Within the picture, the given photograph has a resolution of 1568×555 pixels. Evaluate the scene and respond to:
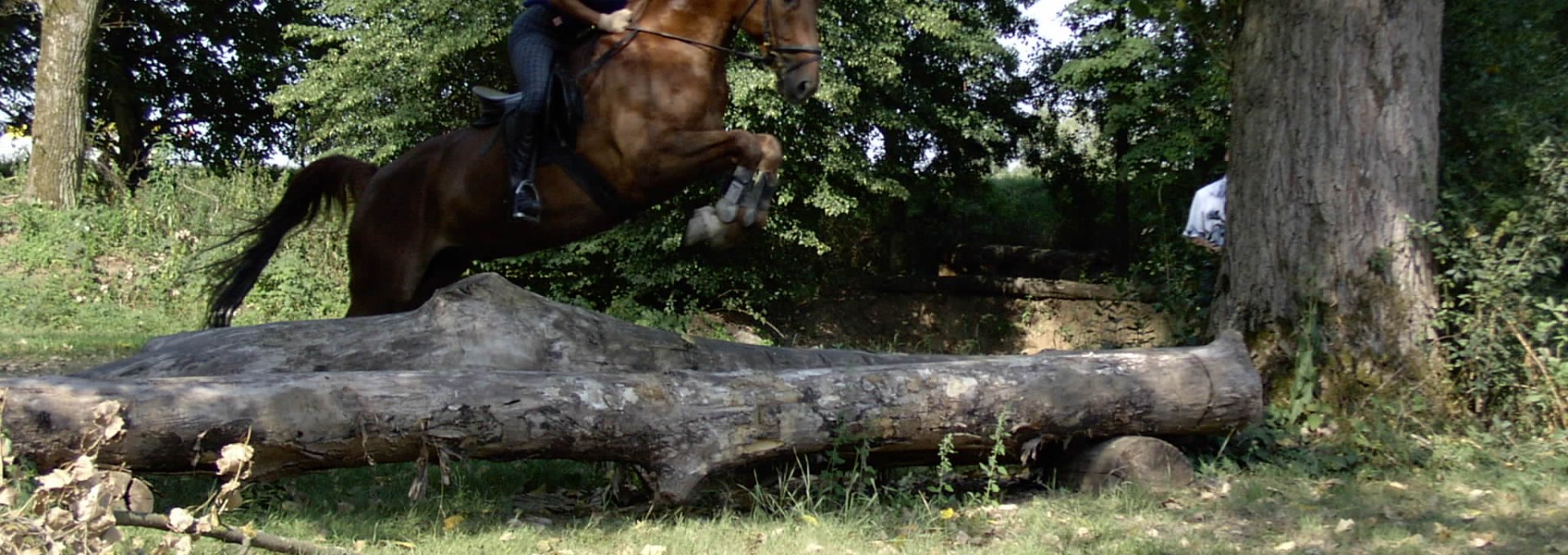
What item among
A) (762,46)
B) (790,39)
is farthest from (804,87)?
(762,46)

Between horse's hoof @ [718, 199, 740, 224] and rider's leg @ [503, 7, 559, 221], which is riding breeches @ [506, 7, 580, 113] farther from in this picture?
horse's hoof @ [718, 199, 740, 224]

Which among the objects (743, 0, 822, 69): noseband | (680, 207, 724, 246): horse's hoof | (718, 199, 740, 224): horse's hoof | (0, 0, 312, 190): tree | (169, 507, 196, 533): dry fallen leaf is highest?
(0, 0, 312, 190): tree

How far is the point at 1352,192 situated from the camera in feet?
21.7

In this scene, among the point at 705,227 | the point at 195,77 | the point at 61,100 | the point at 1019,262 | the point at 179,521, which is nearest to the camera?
the point at 179,521

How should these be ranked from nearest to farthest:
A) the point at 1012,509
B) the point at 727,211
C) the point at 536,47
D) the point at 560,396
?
the point at 560,396 < the point at 1012,509 < the point at 727,211 < the point at 536,47

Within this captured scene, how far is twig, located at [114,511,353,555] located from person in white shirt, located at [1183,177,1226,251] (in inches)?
252

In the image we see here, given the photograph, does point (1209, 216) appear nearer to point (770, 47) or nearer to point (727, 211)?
point (770, 47)

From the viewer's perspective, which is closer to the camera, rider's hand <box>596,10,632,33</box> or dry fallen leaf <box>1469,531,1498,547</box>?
dry fallen leaf <box>1469,531,1498,547</box>

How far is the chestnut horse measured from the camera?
6047 mm

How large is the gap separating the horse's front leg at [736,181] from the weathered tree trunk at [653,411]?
108cm

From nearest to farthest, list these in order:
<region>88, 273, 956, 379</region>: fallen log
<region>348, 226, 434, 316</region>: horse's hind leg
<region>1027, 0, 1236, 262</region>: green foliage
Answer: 1. <region>88, 273, 956, 379</region>: fallen log
2. <region>348, 226, 434, 316</region>: horse's hind leg
3. <region>1027, 0, 1236, 262</region>: green foliage

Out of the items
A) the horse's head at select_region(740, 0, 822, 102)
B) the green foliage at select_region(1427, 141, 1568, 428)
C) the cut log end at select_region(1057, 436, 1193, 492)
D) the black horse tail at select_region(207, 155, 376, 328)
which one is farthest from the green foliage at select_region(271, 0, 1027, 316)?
the cut log end at select_region(1057, 436, 1193, 492)

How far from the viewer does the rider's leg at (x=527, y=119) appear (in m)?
6.42

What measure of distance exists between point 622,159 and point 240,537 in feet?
10.6
